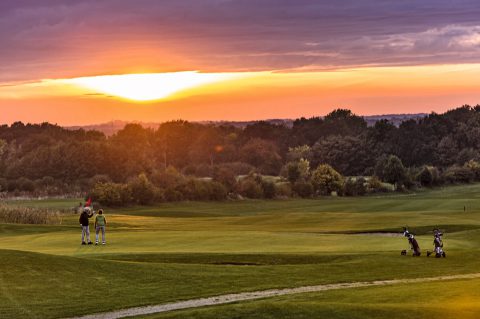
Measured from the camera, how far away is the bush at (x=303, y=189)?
119812 millimetres

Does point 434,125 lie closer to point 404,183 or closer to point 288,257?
point 404,183

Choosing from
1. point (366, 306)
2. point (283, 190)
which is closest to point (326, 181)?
point (283, 190)

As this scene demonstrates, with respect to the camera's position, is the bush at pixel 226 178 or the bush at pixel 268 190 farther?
the bush at pixel 268 190

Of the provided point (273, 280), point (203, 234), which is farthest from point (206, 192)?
point (273, 280)

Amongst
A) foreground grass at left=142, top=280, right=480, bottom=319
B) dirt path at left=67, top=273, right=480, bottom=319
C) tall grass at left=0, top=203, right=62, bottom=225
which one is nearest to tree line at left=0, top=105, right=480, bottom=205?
tall grass at left=0, top=203, right=62, bottom=225

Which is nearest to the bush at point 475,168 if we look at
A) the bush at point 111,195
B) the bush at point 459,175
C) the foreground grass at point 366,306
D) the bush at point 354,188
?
the bush at point 459,175

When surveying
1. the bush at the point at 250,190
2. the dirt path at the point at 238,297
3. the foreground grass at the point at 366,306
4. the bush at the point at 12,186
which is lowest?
the dirt path at the point at 238,297

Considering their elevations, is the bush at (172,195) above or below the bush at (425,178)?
below

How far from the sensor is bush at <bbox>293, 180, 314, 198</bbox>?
119812 mm

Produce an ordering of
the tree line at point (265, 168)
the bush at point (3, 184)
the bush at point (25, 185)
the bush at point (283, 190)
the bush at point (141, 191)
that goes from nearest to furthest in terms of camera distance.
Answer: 1. the bush at point (141, 191)
2. the tree line at point (265, 168)
3. the bush at point (283, 190)
4. the bush at point (3, 184)
5. the bush at point (25, 185)

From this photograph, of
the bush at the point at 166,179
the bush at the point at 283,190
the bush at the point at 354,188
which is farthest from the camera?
the bush at the point at 354,188

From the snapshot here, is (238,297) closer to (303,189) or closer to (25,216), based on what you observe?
(25,216)

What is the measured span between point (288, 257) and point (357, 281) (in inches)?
270

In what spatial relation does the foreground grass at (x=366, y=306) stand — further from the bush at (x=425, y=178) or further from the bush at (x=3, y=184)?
the bush at (x=425, y=178)
